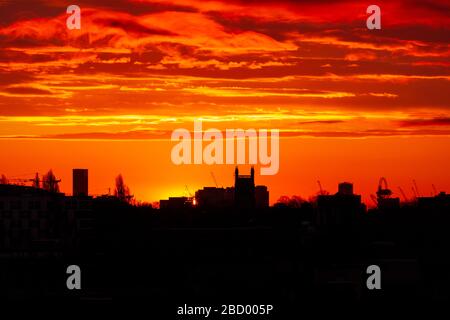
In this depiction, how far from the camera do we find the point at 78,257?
544ft

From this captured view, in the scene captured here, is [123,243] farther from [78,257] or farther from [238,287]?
[238,287]

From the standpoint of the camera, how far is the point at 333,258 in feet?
477

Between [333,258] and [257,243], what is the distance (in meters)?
23.7
